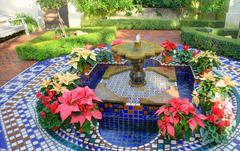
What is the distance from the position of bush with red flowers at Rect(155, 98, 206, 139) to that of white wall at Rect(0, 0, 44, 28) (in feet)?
38.7

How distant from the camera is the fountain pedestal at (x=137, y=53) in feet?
14.6

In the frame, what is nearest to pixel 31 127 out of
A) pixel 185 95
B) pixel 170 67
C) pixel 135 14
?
pixel 185 95

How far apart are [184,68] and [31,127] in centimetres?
428

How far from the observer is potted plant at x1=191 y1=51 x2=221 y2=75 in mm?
5293

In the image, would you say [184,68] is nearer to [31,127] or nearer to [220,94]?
[220,94]

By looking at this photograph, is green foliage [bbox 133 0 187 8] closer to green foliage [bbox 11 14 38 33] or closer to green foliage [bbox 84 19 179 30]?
green foliage [bbox 84 19 179 30]

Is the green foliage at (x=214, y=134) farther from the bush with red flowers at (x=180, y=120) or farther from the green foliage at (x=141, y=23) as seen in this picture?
the green foliage at (x=141, y=23)

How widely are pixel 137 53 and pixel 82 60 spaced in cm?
181

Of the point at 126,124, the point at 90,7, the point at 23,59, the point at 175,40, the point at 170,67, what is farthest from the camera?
the point at 90,7

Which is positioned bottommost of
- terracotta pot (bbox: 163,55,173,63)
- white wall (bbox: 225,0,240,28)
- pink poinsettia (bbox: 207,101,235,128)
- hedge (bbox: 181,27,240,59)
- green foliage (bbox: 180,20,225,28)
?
pink poinsettia (bbox: 207,101,235,128)

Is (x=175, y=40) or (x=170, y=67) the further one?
(x=175, y=40)

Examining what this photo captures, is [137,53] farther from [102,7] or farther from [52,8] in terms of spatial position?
[102,7]

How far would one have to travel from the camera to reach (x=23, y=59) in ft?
25.3

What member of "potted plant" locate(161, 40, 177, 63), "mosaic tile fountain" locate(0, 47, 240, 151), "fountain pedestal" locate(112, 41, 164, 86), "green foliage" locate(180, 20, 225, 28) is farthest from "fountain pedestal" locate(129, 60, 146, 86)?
"green foliage" locate(180, 20, 225, 28)
